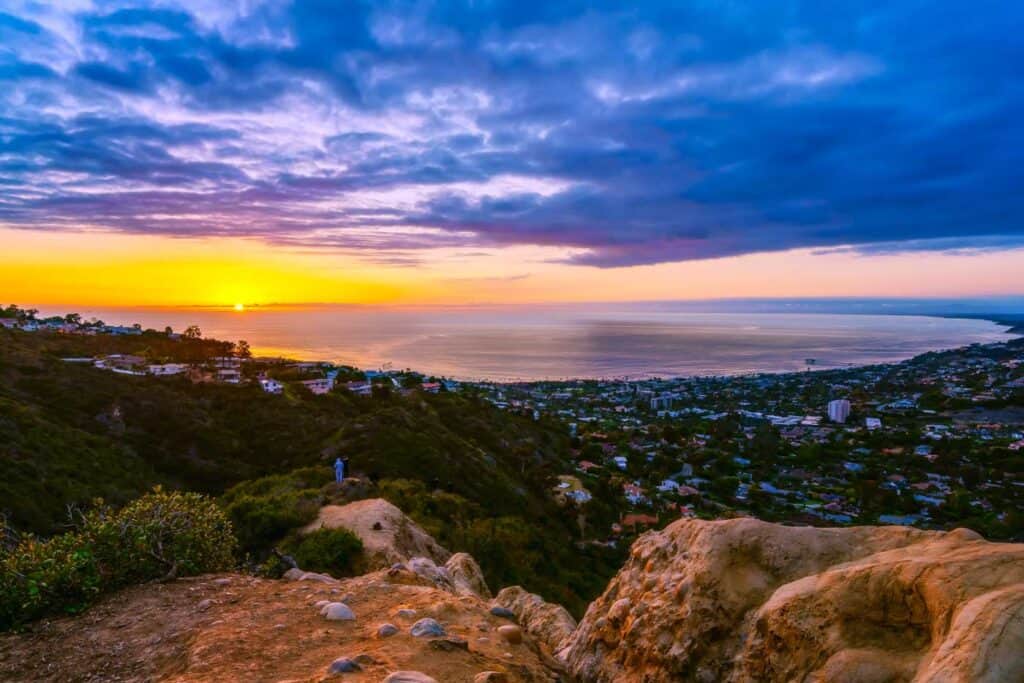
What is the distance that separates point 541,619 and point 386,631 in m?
2.94

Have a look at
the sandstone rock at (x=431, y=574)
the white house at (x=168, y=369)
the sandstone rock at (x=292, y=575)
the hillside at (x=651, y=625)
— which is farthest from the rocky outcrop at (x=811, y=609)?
the white house at (x=168, y=369)

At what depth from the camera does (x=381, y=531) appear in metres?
12.9

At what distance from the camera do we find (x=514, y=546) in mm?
17469

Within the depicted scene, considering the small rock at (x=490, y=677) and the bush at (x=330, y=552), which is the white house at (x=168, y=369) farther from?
the small rock at (x=490, y=677)

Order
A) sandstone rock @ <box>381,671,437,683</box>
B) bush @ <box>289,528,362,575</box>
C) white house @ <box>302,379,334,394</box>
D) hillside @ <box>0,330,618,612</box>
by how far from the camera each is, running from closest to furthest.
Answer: sandstone rock @ <box>381,671,437,683</box> → bush @ <box>289,528,362,575</box> → hillside @ <box>0,330,618,612</box> → white house @ <box>302,379,334,394</box>

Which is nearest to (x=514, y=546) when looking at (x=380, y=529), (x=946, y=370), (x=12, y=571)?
(x=380, y=529)

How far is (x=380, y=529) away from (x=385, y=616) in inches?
268

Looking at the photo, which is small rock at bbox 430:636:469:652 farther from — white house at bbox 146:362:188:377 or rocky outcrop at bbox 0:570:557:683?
white house at bbox 146:362:188:377

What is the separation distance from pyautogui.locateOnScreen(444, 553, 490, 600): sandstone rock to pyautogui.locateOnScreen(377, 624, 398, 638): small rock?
3649 millimetres

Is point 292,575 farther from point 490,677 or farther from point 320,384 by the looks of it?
point 320,384

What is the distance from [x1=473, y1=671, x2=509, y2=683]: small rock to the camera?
4621 mm

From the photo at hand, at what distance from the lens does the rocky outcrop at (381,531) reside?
11734 millimetres

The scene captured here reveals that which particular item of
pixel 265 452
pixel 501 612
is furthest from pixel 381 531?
pixel 265 452

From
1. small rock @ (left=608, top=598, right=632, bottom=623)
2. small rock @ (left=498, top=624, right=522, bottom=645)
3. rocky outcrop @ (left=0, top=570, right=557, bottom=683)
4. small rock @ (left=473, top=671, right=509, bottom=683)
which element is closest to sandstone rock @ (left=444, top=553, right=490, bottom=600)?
rocky outcrop @ (left=0, top=570, right=557, bottom=683)
